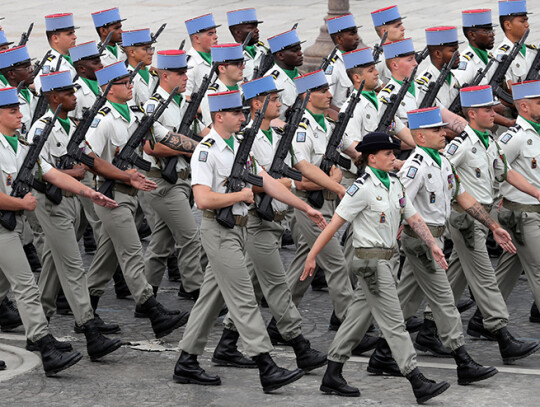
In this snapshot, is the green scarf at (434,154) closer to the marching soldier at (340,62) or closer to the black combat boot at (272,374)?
the black combat boot at (272,374)

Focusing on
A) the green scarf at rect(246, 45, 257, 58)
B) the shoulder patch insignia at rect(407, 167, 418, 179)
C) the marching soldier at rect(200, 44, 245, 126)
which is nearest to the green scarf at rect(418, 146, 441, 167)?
the shoulder patch insignia at rect(407, 167, 418, 179)

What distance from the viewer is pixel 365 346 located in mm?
10398

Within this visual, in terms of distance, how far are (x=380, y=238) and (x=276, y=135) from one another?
1.62 m

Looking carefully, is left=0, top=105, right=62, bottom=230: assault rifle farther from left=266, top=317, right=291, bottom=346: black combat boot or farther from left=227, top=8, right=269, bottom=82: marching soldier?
left=227, top=8, right=269, bottom=82: marching soldier

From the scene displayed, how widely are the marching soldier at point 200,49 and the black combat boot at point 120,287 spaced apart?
6.78ft

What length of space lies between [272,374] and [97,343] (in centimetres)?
143

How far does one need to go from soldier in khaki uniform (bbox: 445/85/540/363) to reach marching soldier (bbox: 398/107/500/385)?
0.25 metres

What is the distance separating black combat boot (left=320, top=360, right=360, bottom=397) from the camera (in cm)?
934

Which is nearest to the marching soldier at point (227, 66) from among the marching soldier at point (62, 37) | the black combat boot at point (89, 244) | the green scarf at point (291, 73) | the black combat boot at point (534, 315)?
the green scarf at point (291, 73)

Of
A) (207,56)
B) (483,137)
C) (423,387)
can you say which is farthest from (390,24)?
(423,387)

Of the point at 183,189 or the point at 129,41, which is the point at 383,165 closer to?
the point at 183,189

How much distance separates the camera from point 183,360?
9680 millimetres

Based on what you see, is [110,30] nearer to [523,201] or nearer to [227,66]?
[227,66]

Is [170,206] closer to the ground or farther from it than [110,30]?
closer to the ground
